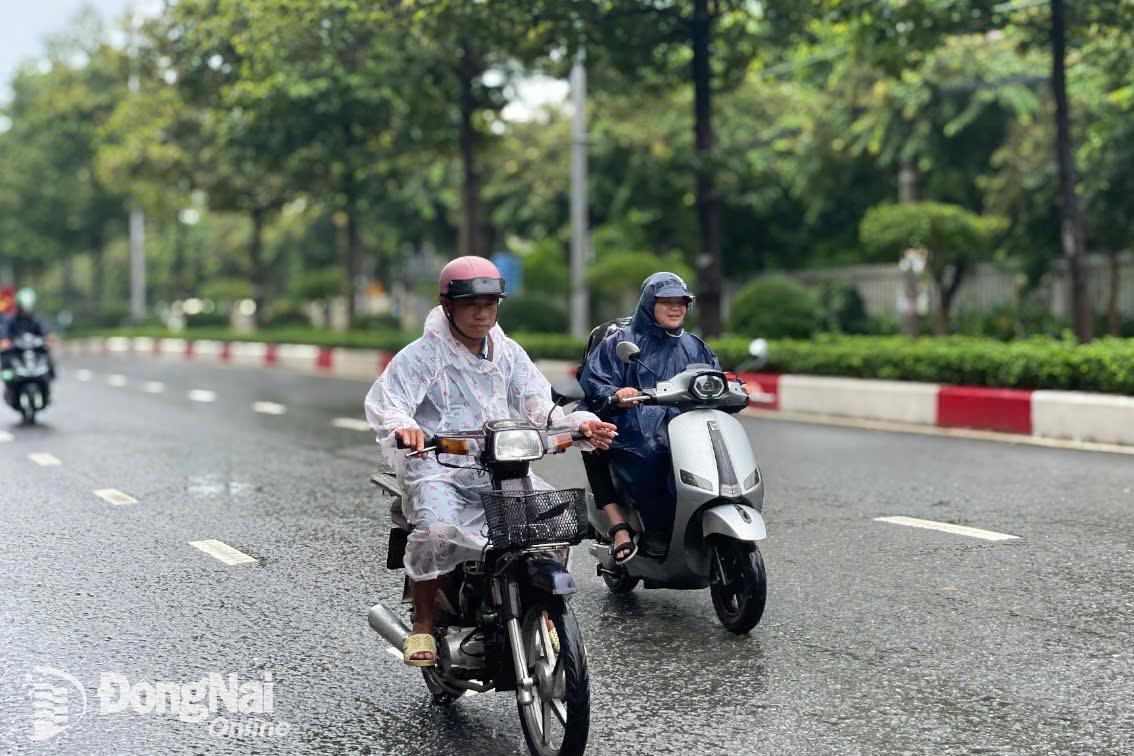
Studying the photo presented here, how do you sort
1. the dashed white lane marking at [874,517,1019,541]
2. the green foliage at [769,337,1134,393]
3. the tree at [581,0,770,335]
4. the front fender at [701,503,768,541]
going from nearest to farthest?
the front fender at [701,503,768,541]
the dashed white lane marking at [874,517,1019,541]
the green foliage at [769,337,1134,393]
the tree at [581,0,770,335]

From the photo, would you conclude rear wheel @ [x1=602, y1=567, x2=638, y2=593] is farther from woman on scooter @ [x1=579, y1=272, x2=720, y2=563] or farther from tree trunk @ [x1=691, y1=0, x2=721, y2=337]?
tree trunk @ [x1=691, y1=0, x2=721, y2=337]

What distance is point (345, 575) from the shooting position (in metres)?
6.77

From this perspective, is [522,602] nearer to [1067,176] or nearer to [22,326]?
[1067,176]

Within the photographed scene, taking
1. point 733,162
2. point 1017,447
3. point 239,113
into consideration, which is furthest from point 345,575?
point 239,113

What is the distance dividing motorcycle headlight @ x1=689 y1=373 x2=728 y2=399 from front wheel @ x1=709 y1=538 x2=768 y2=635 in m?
0.61

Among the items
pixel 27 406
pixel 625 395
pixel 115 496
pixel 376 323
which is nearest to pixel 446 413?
pixel 625 395

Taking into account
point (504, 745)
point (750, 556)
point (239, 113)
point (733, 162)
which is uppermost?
point (239, 113)

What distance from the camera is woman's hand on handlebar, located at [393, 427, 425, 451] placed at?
4180 millimetres

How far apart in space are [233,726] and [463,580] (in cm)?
91

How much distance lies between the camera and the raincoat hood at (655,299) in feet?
19.5

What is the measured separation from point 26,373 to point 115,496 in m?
7.04

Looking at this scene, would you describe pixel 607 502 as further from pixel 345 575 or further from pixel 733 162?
pixel 733 162

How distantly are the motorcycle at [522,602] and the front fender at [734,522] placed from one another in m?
1.18

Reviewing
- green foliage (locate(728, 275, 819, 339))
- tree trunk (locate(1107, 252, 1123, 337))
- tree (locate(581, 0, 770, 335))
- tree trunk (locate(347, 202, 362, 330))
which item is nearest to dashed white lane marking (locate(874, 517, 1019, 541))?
tree (locate(581, 0, 770, 335))
